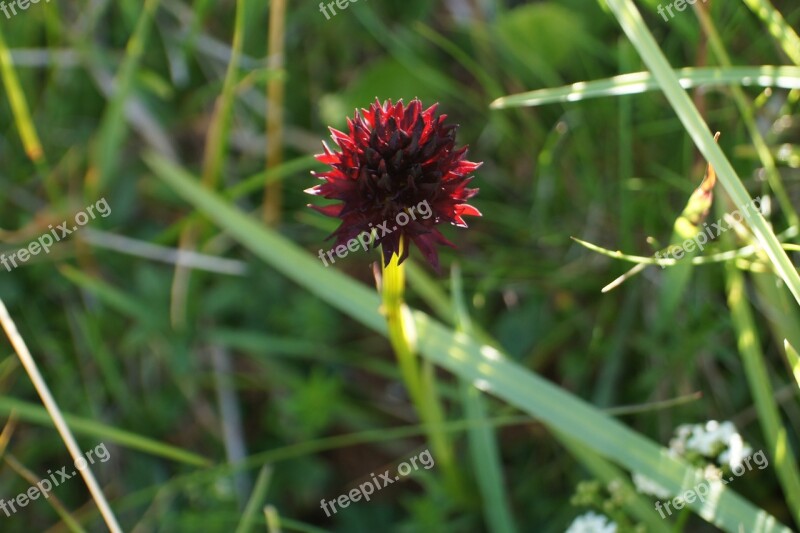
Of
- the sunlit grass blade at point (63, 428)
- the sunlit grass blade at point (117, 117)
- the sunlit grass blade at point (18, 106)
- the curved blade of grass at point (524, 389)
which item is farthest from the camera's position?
the sunlit grass blade at point (117, 117)

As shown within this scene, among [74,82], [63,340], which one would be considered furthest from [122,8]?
[63,340]

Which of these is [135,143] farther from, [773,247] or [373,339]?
[773,247]
